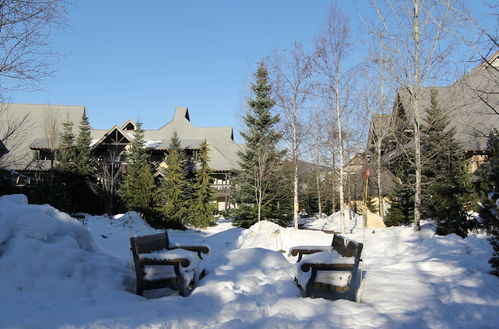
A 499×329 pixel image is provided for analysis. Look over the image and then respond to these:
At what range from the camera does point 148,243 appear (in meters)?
6.14

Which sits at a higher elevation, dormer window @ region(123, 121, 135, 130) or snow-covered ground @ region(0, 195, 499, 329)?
dormer window @ region(123, 121, 135, 130)

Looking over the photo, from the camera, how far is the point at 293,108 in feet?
66.9

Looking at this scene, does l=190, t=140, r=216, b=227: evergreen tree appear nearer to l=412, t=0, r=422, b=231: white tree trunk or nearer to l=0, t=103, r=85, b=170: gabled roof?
l=412, t=0, r=422, b=231: white tree trunk

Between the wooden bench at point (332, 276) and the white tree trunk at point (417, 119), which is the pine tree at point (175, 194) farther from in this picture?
the wooden bench at point (332, 276)

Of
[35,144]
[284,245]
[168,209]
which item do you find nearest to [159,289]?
[284,245]

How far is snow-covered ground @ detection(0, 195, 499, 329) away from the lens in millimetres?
4309

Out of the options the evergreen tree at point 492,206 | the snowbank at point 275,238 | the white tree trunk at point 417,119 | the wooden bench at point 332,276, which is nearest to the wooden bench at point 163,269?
the wooden bench at point 332,276

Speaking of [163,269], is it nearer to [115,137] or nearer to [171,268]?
[171,268]

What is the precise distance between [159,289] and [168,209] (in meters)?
19.8

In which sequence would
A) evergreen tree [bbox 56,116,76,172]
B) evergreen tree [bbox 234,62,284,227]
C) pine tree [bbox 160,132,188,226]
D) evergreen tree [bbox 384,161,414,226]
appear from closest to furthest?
1. evergreen tree [bbox 384,161,414,226]
2. evergreen tree [bbox 234,62,284,227]
3. pine tree [bbox 160,132,188,226]
4. evergreen tree [bbox 56,116,76,172]

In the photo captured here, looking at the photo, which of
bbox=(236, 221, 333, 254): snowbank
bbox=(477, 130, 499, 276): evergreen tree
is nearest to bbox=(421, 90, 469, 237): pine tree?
bbox=(236, 221, 333, 254): snowbank

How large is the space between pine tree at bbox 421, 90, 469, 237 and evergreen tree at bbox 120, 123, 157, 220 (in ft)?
52.1

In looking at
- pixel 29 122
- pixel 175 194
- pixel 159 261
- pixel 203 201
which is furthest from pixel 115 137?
pixel 159 261

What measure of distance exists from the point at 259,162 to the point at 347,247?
643 inches
